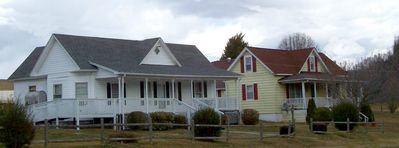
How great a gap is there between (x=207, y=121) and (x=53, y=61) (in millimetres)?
14854

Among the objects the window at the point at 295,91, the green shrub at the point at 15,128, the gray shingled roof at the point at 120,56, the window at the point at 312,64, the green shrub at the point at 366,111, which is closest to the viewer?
the green shrub at the point at 15,128

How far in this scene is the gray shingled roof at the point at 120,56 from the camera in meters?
40.0

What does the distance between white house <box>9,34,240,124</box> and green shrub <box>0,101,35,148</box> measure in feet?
Answer: 43.1

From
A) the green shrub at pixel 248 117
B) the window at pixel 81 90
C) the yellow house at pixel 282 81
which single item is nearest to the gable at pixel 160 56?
the window at pixel 81 90

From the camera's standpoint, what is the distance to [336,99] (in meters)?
52.8

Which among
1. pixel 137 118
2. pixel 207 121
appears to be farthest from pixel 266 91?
pixel 207 121

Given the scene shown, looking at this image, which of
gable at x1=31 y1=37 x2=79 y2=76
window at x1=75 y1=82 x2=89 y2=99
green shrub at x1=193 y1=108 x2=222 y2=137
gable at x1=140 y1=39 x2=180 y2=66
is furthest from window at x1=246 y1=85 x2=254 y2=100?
green shrub at x1=193 y1=108 x2=222 y2=137

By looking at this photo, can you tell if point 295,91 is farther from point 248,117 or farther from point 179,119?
point 179,119

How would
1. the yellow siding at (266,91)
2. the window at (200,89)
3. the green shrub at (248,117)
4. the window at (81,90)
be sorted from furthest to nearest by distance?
the yellow siding at (266,91), the window at (200,89), the green shrub at (248,117), the window at (81,90)

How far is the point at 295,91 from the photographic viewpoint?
56.0 metres

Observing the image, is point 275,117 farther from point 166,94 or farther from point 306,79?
point 166,94

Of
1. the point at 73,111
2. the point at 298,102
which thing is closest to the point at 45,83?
the point at 73,111

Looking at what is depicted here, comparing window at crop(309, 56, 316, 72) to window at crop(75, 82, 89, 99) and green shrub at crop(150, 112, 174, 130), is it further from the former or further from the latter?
window at crop(75, 82, 89, 99)

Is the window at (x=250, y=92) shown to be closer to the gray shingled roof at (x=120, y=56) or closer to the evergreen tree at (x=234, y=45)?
the gray shingled roof at (x=120, y=56)
